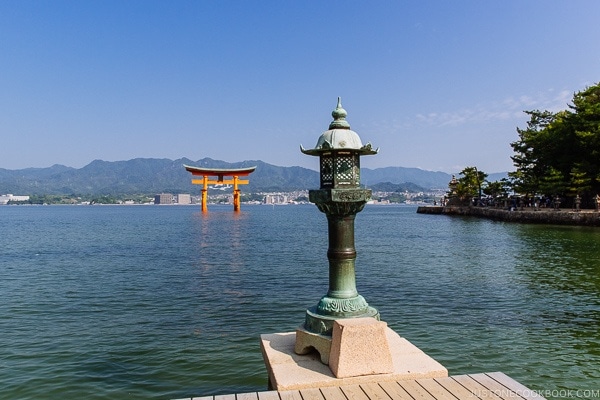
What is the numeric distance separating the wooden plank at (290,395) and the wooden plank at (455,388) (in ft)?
4.04

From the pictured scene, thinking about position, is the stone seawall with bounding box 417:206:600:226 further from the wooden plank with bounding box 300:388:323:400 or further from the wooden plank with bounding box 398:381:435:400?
the wooden plank with bounding box 300:388:323:400

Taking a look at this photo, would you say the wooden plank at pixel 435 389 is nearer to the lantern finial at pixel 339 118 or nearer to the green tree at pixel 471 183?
the lantern finial at pixel 339 118

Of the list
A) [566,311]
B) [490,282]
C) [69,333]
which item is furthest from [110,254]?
[566,311]

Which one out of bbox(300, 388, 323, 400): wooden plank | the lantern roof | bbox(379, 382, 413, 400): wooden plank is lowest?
bbox(300, 388, 323, 400): wooden plank

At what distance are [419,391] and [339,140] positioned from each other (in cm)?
247

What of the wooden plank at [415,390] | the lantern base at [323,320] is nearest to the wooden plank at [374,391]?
the wooden plank at [415,390]

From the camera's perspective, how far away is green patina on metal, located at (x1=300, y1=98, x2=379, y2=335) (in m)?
4.79

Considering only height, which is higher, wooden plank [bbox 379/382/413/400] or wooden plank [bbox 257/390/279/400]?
wooden plank [bbox 379/382/413/400]

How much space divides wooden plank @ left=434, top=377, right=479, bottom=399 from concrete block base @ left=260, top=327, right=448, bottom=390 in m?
0.11

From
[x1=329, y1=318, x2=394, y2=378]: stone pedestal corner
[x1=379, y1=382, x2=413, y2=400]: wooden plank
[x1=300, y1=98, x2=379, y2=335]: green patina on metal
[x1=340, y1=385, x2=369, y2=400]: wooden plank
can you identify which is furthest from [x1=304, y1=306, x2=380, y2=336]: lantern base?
[x1=379, y1=382, x2=413, y2=400]: wooden plank

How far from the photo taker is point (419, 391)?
395 centimetres

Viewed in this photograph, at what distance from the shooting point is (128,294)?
43.7 feet

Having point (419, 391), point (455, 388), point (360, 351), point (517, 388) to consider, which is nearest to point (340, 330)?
point (360, 351)

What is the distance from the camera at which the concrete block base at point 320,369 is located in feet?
13.5
